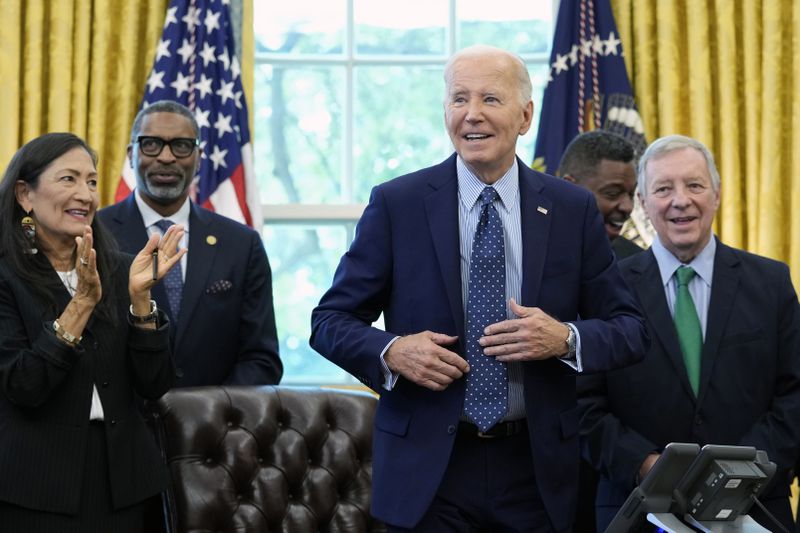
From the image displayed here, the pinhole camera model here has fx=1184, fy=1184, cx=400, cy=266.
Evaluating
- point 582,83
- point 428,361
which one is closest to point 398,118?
point 582,83

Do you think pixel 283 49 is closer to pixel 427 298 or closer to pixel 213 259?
pixel 213 259

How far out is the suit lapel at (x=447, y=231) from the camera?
278cm

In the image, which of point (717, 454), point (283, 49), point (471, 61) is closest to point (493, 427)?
point (717, 454)

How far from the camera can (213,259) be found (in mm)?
4199

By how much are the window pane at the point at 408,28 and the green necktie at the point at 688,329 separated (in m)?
3.06

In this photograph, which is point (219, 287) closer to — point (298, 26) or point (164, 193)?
point (164, 193)

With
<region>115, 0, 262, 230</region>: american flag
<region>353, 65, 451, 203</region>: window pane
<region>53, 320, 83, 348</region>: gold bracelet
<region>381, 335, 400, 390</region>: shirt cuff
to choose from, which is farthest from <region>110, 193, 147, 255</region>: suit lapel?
<region>353, 65, 451, 203</region>: window pane

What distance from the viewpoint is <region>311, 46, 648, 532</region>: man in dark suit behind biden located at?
2688 millimetres

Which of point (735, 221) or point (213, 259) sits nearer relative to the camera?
point (213, 259)

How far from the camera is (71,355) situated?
3037mm

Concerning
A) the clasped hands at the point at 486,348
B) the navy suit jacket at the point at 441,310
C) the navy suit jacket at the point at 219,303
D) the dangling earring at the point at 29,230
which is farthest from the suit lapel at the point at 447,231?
the navy suit jacket at the point at 219,303

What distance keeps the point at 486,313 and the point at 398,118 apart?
11.9 ft

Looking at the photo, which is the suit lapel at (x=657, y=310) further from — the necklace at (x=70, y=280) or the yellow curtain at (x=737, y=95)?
the yellow curtain at (x=737, y=95)

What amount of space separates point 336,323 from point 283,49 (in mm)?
3718
